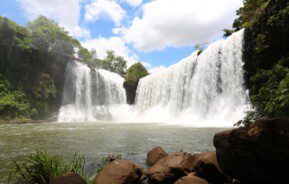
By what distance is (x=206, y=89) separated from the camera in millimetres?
26906

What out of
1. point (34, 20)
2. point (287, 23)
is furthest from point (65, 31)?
point (287, 23)

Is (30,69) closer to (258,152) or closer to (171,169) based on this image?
(171,169)

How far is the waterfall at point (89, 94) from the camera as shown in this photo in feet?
136

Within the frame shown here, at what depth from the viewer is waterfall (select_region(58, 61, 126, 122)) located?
4156 centimetres

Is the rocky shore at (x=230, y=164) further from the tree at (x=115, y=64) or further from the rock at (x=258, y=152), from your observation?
the tree at (x=115, y=64)

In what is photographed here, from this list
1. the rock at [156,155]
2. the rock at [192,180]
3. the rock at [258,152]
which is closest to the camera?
the rock at [258,152]

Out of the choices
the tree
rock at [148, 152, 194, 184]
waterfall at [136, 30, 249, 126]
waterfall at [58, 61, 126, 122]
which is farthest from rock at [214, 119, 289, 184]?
the tree

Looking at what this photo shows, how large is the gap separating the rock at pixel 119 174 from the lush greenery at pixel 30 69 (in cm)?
3196

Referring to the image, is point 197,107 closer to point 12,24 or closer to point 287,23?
point 287,23

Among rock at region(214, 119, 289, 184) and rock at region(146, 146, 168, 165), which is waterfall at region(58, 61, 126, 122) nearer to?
rock at region(146, 146, 168, 165)

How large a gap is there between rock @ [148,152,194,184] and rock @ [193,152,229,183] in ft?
1.22

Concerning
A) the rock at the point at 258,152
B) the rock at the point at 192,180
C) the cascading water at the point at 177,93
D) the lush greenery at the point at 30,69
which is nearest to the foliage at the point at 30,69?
the lush greenery at the point at 30,69

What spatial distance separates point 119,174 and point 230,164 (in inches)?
85.4

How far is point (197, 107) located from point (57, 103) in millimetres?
23149
